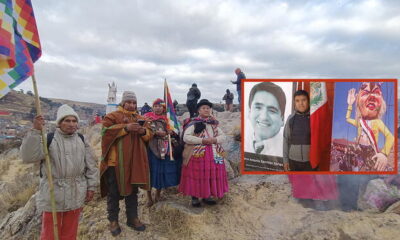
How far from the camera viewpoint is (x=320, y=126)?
3.69 meters

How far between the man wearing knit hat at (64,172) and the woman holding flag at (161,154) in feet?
4.02

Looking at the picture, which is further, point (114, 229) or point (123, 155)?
point (114, 229)

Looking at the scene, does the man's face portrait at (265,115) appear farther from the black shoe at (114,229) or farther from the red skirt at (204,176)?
the black shoe at (114,229)

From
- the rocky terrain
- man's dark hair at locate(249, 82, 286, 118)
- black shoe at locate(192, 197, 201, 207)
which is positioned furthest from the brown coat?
man's dark hair at locate(249, 82, 286, 118)

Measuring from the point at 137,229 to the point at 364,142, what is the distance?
A: 3401mm

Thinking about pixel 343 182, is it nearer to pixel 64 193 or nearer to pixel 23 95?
pixel 64 193

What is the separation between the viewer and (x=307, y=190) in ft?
14.2

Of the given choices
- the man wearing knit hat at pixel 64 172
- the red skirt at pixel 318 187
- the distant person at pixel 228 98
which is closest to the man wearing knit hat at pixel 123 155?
the man wearing knit hat at pixel 64 172

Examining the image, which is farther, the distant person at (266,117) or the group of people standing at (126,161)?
the distant person at (266,117)

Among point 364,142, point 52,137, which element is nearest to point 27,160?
point 52,137

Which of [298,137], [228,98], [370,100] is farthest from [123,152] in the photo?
[228,98]

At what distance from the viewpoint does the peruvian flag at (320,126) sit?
3652 millimetres

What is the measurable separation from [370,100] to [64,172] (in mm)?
3932

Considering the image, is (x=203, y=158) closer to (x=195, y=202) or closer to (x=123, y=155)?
(x=195, y=202)
